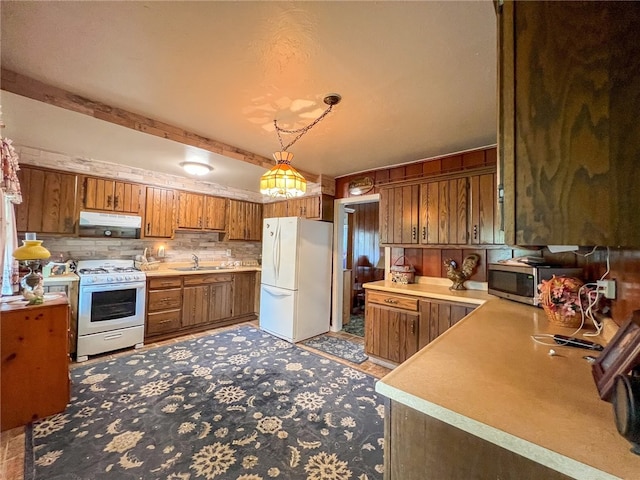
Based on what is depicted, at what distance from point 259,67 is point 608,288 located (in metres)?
2.30

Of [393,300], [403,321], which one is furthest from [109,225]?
[403,321]

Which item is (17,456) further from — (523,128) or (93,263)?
(523,128)

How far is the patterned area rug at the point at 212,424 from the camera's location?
5.08ft

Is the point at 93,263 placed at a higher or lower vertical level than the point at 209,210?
lower

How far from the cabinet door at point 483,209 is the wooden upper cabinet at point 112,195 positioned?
424 cm

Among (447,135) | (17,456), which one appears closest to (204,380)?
(17,456)

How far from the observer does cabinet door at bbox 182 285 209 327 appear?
12.3 feet

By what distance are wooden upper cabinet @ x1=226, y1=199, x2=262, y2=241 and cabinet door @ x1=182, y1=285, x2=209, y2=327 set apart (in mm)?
1145

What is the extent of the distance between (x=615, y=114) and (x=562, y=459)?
776mm

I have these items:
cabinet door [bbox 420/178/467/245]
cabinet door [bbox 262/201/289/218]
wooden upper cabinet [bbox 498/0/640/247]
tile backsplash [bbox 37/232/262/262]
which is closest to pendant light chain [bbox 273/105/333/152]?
cabinet door [bbox 420/178/467/245]

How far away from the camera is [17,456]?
1.60m

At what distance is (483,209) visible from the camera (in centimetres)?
260

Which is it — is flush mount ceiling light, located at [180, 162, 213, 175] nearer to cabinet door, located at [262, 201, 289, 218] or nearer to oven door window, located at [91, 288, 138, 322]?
cabinet door, located at [262, 201, 289, 218]

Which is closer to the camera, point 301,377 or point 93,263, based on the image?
point 301,377
